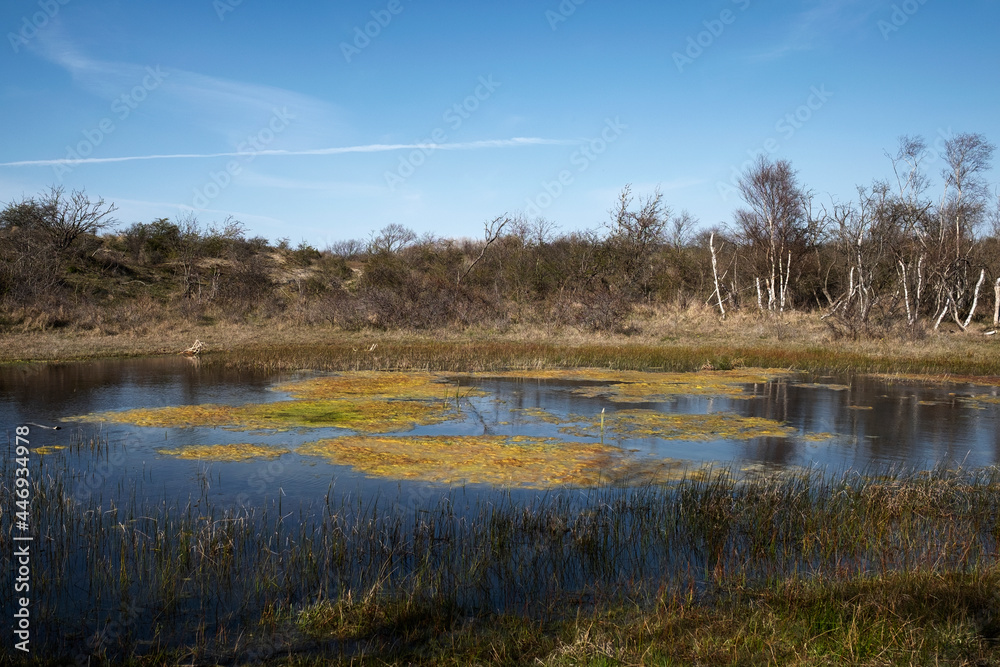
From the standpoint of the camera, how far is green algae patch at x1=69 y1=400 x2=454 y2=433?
12266 mm

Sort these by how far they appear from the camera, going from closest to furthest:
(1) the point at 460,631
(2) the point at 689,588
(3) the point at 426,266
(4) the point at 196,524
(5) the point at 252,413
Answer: (1) the point at 460,631 → (2) the point at 689,588 → (4) the point at 196,524 → (5) the point at 252,413 → (3) the point at 426,266

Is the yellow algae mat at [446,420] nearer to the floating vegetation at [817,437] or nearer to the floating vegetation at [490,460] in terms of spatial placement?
the floating vegetation at [490,460]

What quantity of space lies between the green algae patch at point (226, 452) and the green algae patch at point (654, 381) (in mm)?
8013

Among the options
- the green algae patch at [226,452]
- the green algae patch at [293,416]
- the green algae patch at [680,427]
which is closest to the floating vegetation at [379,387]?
the green algae patch at [293,416]

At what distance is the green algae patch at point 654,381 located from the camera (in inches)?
654

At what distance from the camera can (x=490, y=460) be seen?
9.95 m

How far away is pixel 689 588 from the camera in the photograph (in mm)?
5621

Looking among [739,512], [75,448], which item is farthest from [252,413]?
[739,512]

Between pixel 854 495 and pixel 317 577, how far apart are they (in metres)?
5.81

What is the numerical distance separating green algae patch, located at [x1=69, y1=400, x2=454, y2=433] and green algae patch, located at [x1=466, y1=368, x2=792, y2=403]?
4.53 meters

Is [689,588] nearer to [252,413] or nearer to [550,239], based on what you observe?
[252,413]

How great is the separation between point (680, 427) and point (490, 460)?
14.2 feet

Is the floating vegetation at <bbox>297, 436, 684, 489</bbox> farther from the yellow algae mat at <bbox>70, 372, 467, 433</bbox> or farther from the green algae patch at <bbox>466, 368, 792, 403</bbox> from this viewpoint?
the green algae patch at <bbox>466, 368, 792, 403</bbox>

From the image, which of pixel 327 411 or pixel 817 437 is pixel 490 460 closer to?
pixel 327 411
